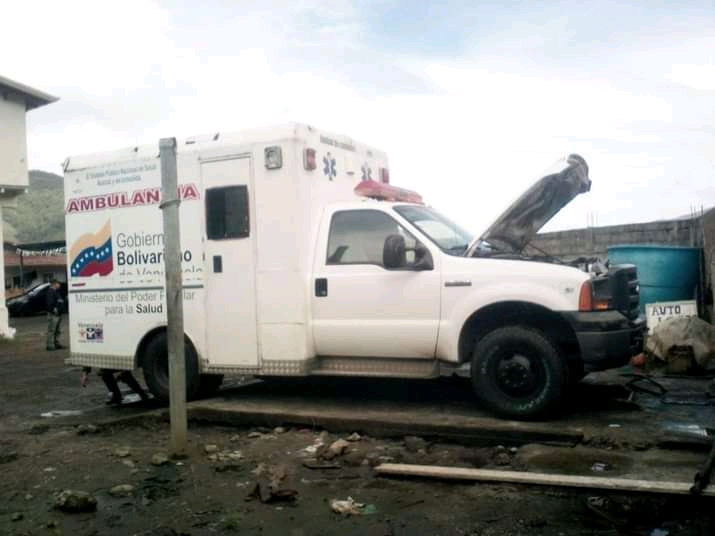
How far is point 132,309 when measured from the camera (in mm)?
8055

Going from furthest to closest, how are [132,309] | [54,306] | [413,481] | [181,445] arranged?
[54,306]
[132,309]
[181,445]
[413,481]

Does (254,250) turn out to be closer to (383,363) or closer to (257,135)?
(257,135)

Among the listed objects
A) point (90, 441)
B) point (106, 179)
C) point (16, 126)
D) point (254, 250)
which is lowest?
point (90, 441)

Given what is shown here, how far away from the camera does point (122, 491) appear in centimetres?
523

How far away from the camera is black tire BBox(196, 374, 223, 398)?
26.1 feet

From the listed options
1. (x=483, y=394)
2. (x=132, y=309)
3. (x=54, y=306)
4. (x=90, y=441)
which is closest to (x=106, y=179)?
(x=132, y=309)

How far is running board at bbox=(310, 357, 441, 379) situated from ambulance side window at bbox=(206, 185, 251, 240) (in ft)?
5.04

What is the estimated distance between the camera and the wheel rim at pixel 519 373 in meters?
6.19

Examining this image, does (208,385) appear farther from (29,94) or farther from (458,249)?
(29,94)

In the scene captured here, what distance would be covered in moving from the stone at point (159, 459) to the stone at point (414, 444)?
1921 millimetres

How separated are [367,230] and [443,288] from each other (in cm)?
101

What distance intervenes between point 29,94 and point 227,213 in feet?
63.7

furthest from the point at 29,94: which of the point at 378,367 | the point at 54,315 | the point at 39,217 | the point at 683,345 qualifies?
the point at 39,217

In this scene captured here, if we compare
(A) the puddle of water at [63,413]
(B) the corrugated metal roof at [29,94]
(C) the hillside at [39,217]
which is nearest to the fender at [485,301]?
(A) the puddle of water at [63,413]
